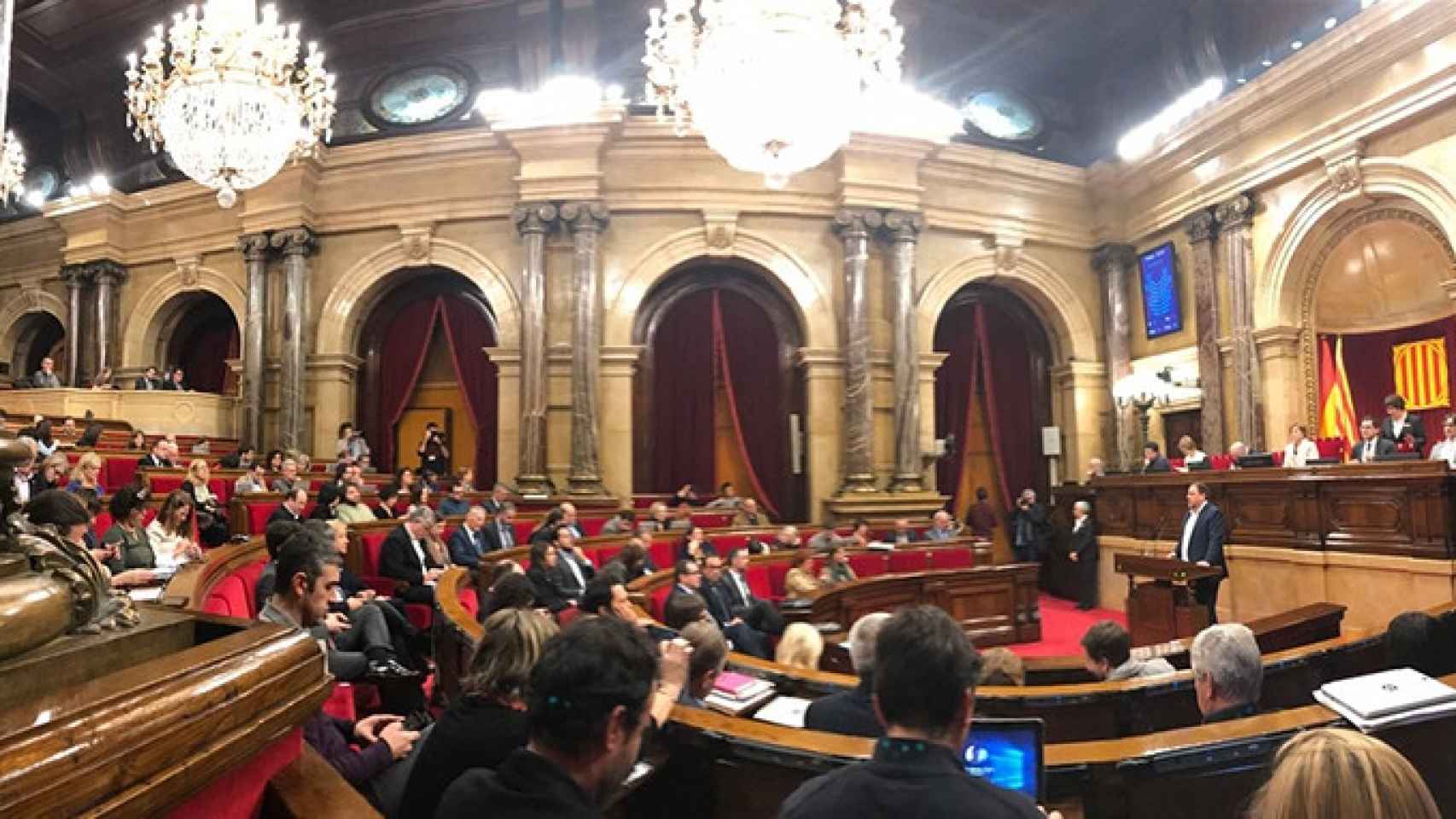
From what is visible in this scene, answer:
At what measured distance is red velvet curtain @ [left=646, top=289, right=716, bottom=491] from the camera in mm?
10945

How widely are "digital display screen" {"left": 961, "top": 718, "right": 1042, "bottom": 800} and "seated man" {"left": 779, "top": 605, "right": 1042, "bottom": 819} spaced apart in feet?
1.14

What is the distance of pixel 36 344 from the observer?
13.9 meters

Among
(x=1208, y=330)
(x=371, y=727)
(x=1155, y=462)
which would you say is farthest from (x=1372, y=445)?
(x=371, y=727)

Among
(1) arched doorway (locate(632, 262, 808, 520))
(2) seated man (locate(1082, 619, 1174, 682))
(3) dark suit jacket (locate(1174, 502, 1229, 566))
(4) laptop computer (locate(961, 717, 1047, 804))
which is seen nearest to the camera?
(4) laptop computer (locate(961, 717, 1047, 804))

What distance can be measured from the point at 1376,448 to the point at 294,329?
36.0 ft

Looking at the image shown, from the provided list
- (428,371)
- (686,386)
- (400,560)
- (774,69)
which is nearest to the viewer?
(400,560)

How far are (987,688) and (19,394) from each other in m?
12.1

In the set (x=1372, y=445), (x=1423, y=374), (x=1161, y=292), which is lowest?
(x=1372, y=445)

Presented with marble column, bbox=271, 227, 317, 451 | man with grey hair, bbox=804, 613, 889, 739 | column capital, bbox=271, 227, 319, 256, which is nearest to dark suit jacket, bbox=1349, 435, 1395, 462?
man with grey hair, bbox=804, 613, 889, 739

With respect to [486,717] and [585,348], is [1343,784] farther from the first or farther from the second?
[585,348]

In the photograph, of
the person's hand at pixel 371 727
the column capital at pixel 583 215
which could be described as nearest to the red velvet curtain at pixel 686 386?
the column capital at pixel 583 215

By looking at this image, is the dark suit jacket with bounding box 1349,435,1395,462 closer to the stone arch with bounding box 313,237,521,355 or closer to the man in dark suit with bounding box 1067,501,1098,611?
the man in dark suit with bounding box 1067,501,1098,611

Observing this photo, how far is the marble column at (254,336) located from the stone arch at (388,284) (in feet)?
2.23

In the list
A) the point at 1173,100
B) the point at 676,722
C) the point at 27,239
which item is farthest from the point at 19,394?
the point at 1173,100
